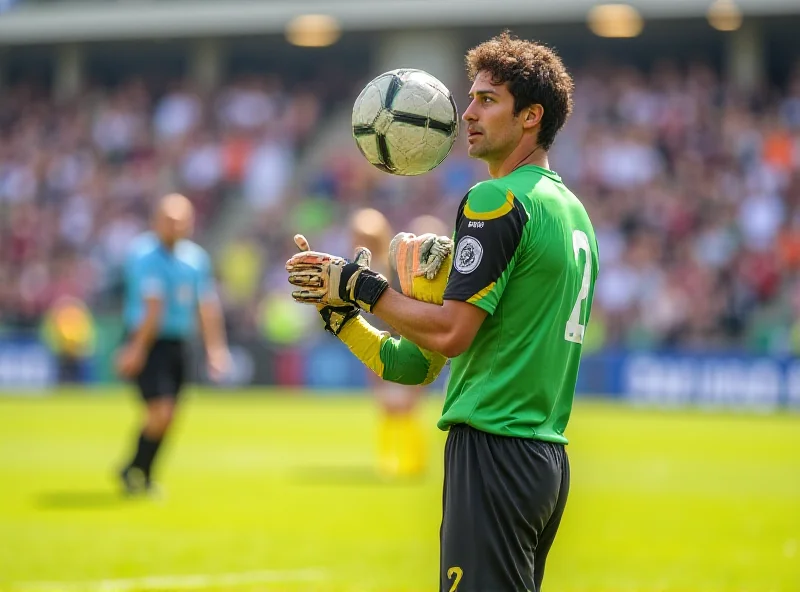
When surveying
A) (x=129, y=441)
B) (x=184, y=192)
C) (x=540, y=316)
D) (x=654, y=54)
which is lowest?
(x=129, y=441)

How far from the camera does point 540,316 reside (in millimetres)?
4316

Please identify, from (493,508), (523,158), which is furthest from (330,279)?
(493,508)

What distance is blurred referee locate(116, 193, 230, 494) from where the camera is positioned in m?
11.7

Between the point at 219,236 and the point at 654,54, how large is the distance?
1226 cm

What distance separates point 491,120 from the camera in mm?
4422

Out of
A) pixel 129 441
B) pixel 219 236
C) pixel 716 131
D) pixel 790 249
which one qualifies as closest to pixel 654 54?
pixel 716 131

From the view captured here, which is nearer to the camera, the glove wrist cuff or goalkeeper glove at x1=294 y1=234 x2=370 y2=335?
the glove wrist cuff

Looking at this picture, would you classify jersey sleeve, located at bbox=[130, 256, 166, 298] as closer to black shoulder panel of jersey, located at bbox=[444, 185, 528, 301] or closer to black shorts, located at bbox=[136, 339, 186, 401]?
black shorts, located at bbox=[136, 339, 186, 401]

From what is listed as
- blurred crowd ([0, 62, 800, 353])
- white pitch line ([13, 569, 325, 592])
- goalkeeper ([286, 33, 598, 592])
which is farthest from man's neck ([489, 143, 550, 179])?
blurred crowd ([0, 62, 800, 353])

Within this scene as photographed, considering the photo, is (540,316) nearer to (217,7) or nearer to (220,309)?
(220,309)

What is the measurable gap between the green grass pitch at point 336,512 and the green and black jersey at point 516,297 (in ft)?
12.2

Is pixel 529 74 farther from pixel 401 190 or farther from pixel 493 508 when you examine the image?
pixel 401 190

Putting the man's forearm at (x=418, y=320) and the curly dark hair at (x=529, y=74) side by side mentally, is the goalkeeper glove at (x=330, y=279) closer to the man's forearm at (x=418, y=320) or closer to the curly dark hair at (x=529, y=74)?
the man's forearm at (x=418, y=320)

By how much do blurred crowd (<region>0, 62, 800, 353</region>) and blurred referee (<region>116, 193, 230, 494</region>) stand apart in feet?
46.3
